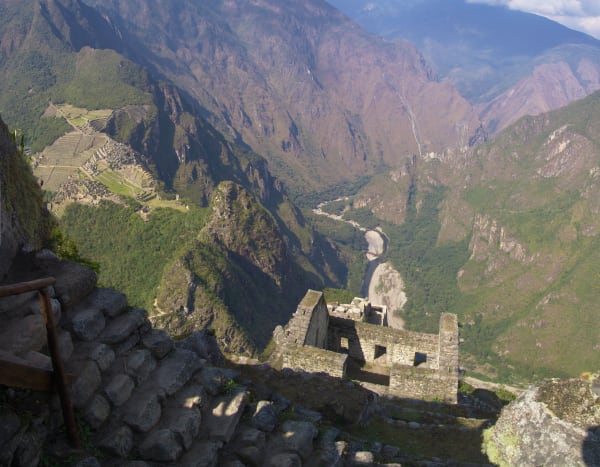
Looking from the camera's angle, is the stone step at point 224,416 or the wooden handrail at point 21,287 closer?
the wooden handrail at point 21,287

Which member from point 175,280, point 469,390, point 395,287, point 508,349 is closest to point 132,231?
point 175,280

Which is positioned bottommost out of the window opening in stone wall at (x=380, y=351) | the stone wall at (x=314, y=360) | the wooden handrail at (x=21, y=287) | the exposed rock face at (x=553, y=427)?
the window opening in stone wall at (x=380, y=351)

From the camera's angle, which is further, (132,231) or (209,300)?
(132,231)

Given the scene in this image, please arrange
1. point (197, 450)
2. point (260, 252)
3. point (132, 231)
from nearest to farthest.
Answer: point (197, 450) < point (132, 231) < point (260, 252)

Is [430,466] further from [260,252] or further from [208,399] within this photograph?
[260,252]

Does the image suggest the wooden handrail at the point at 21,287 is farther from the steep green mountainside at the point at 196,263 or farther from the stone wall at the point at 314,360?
the steep green mountainside at the point at 196,263

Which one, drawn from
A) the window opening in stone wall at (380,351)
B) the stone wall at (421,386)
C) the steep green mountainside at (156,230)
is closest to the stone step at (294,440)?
the stone wall at (421,386)
